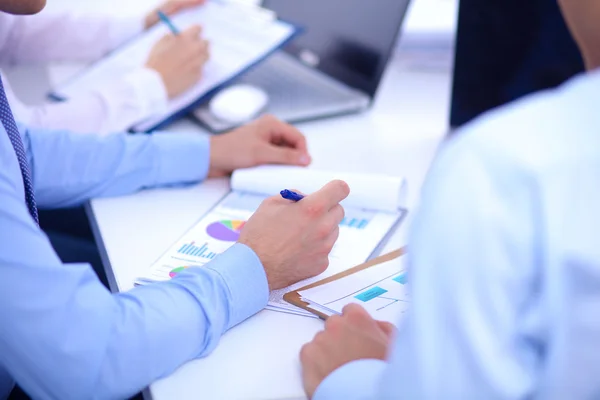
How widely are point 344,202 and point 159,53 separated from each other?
601mm

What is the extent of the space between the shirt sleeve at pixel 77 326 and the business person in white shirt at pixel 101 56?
19.7 inches

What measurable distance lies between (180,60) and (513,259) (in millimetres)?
976

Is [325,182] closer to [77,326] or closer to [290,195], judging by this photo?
[290,195]

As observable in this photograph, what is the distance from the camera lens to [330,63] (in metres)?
Answer: 1.39

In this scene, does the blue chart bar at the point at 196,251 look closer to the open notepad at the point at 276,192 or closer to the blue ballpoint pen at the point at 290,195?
the open notepad at the point at 276,192

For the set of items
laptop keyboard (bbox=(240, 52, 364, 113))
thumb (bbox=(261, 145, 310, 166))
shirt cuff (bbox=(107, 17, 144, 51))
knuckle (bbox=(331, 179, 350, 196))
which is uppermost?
knuckle (bbox=(331, 179, 350, 196))

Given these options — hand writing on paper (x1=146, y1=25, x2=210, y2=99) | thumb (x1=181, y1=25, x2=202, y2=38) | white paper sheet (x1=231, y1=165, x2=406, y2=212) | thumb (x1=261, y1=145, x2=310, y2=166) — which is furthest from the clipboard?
thumb (x1=181, y1=25, x2=202, y2=38)

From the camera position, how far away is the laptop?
127 centimetres

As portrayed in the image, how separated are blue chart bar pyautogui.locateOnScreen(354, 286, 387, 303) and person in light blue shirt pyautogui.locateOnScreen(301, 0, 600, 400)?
289 millimetres

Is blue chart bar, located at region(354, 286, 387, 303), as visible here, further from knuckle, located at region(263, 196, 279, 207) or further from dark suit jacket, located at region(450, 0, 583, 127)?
dark suit jacket, located at region(450, 0, 583, 127)

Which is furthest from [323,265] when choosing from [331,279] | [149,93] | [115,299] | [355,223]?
[149,93]

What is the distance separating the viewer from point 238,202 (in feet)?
3.28

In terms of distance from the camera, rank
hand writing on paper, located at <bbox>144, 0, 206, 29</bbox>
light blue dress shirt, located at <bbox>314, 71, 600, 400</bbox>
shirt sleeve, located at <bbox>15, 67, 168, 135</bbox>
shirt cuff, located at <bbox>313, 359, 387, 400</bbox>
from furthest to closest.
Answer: hand writing on paper, located at <bbox>144, 0, 206, 29</bbox>, shirt sleeve, located at <bbox>15, 67, 168, 135</bbox>, shirt cuff, located at <bbox>313, 359, 387, 400</bbox>, light blue dress shirt, located at <bbox>314, 71, 600, 400</bbox>

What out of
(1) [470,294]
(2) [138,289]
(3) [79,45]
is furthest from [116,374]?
(3) [79,45]
